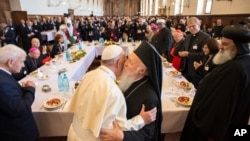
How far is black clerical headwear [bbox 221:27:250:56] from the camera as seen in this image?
1808 millimetres

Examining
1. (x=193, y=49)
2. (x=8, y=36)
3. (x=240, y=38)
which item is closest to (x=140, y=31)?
(x=8, y=36)

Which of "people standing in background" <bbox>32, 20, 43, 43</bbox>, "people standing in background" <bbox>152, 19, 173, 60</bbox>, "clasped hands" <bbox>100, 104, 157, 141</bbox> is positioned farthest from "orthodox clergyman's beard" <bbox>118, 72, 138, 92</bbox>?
"people standing in background" <bbox>32, 20, 43, 43</bbox>

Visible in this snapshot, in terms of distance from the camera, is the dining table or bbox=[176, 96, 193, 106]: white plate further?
bbox=[176, 96, 193, 106]: white plate

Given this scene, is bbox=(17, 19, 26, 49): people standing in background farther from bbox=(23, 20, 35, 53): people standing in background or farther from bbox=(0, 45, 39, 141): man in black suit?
bbox=(0, 45, 39, 141): man in black suit

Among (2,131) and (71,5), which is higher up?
(71,5)

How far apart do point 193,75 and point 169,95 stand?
153 cm

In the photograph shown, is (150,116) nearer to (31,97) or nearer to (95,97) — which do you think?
(95,97)

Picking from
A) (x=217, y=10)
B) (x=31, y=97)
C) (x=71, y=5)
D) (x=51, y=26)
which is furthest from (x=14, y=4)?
(x=217, y=10)

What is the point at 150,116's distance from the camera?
1.47 metres

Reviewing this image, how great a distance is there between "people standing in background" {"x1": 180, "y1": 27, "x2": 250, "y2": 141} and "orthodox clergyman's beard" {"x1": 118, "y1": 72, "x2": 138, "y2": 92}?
2.82 ft

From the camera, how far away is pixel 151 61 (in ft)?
5.00

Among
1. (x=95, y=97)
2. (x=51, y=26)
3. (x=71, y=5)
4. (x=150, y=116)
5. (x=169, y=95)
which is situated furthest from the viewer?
(x=71, y=5)

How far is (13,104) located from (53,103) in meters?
0.65

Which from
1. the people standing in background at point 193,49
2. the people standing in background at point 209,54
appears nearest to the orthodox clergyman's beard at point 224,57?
the people standing in background at point 209,54
